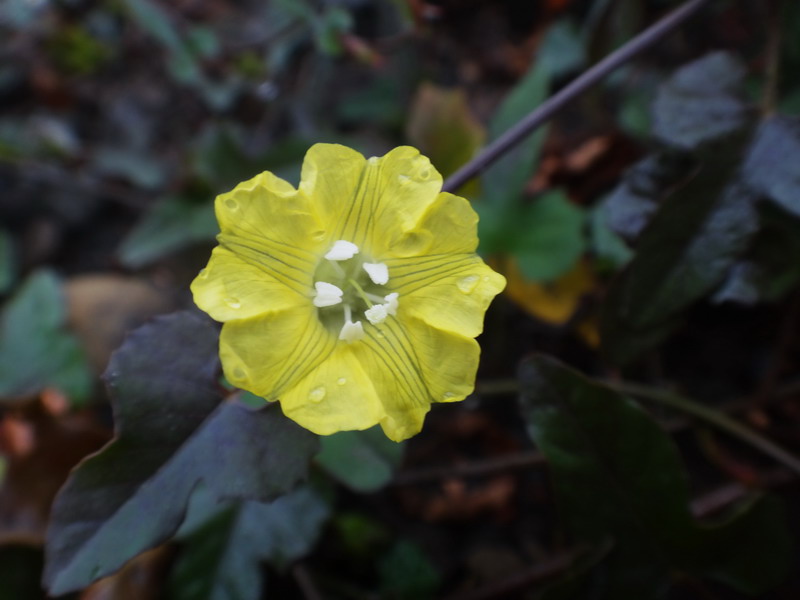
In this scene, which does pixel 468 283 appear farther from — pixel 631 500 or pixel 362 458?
pixel 631 500

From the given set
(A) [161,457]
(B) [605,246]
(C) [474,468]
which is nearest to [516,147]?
(B) [605,246]

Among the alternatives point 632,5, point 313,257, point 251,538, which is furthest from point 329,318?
point 632,5

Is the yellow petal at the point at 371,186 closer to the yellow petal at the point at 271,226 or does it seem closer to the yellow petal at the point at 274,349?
Answer: the yellow petal at the point at 271,226

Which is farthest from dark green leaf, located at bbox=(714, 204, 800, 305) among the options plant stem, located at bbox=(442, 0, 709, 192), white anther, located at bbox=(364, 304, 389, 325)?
white anther, located at bbox=(364, 304, 389, 325)

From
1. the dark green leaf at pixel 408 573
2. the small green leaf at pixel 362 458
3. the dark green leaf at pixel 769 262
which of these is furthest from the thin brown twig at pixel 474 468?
the dark green leaf at pixel 769 262

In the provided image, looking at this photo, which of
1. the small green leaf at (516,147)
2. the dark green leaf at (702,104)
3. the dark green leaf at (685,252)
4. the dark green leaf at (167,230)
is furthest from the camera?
the dark green leaf at (167,230)

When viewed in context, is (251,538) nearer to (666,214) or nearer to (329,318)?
(329,318)

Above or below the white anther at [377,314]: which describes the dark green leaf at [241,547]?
below
